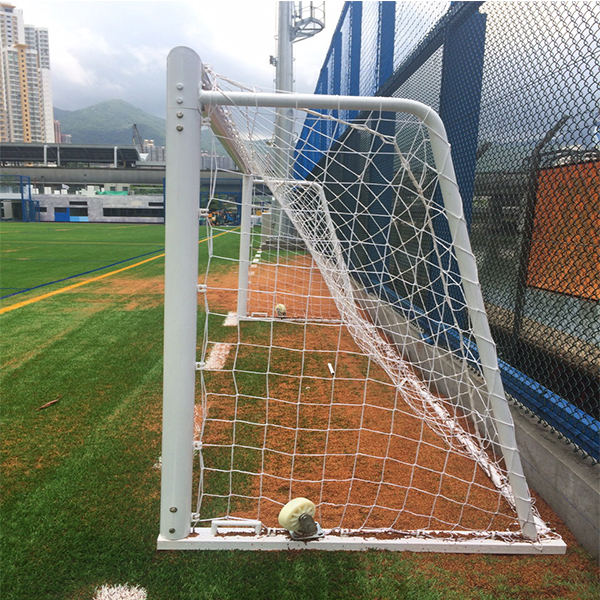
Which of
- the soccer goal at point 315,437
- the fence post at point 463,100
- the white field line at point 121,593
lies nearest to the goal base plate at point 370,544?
the soccer goal at point 315,437

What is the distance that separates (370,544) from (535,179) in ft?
7.46

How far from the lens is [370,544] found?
179 centimetres

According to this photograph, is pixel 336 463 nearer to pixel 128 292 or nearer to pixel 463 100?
pixel 463 100

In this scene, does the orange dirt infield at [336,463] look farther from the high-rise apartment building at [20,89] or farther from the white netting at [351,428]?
Result: the high-rise apartment building at [20,89]

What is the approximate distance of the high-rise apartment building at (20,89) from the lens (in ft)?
349

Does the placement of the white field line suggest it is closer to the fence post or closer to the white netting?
the white netting

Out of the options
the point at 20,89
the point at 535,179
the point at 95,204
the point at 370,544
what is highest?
the point at 20,89

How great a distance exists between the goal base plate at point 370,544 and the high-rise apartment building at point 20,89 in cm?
13161

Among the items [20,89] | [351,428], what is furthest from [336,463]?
[20,89]

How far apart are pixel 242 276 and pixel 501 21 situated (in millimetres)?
3533

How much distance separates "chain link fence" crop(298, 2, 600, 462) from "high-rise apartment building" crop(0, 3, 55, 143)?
428 feet

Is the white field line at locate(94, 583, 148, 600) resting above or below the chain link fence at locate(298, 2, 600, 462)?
below

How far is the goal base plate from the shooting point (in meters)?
1.75

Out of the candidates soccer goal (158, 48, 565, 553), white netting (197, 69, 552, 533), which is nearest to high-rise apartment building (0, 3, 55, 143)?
white netting (197, 69, 552, 533)
